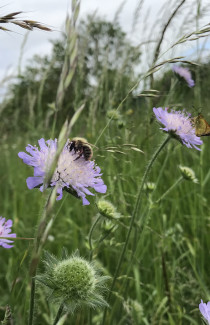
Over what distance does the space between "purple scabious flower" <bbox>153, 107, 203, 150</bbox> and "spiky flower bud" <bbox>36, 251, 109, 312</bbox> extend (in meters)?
0.63

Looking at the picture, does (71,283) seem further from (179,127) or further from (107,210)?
(179,127)

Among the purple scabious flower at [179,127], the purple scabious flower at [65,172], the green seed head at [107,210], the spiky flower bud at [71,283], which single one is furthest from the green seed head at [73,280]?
the purple scabious flower at [179,127]

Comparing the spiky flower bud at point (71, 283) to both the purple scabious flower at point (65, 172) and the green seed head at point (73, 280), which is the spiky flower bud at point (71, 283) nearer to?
the green seed head at point (73, 280)

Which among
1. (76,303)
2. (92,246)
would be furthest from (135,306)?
(76,303)

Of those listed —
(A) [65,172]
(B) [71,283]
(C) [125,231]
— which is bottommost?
(C) [125,231]

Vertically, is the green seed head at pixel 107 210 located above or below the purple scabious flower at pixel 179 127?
below

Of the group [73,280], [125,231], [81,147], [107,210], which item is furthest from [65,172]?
[125,231]

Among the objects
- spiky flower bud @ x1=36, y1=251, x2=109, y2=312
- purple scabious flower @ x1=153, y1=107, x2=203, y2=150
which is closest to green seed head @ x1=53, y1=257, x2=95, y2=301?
spiky flower bud @ x1=36, y1=251, x2=109, y2=312

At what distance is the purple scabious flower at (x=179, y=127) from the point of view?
1432 mm

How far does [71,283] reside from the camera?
1.01 m

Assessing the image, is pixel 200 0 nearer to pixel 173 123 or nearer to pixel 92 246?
pixel 173 123

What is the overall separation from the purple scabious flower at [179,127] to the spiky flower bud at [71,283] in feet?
2.06

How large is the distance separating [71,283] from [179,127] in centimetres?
71

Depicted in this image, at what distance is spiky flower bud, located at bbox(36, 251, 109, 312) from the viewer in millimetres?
996
